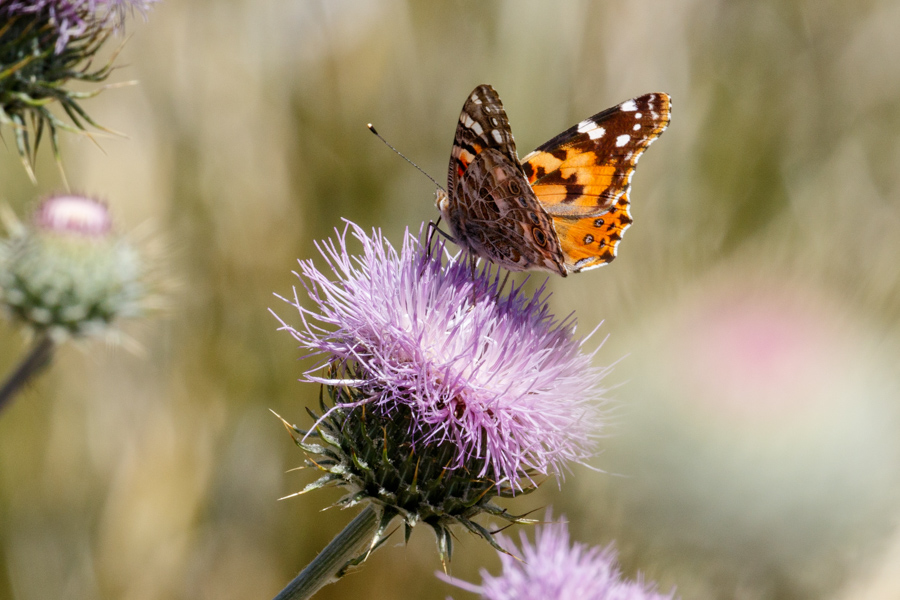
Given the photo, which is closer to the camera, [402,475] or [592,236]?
[402,475]

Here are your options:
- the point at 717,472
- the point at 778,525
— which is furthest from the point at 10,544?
the point at 778,525

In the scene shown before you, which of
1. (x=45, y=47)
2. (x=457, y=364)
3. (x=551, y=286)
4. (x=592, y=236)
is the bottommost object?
(x=45, y=47)

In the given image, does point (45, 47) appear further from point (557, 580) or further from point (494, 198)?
point (557, 580)

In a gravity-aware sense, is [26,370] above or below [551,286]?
below

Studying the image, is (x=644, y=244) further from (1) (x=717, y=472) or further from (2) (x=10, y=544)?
(2) (x=10, y=544)

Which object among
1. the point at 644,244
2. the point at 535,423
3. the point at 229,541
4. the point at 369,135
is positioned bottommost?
the point at 229,541

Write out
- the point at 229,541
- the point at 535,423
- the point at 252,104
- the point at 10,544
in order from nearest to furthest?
the point at 535,423
the point at 10,544
the point at 229,541
the point at 252,104

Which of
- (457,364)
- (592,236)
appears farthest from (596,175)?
(457,364)
